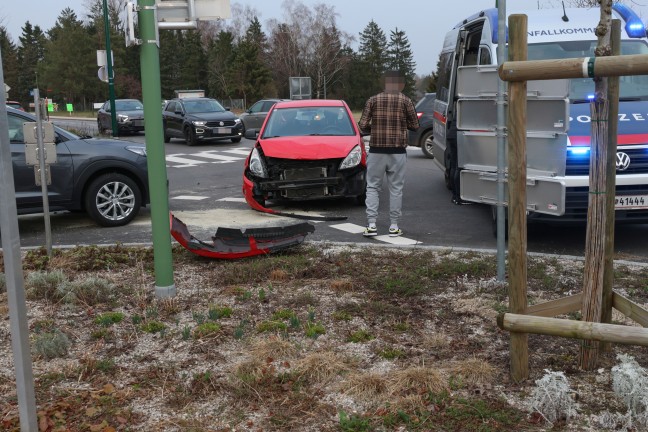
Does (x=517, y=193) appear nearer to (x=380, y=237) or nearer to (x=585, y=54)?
(x=380, y=237)

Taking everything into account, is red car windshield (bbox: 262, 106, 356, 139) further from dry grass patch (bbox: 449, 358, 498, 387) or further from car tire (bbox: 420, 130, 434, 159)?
dry grass patch (bbox: 449, 358, 498, 387)

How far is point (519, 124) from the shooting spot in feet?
13.4

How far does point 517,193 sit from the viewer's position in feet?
13.5

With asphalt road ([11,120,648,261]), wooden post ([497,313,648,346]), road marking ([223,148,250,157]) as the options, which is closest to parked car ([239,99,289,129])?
road marking ([223,148,250,157])

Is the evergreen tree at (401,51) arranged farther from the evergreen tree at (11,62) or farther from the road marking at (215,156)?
the road marking at (215,156)

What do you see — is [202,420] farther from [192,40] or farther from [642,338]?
[192,40]

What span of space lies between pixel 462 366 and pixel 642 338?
3.47 ft

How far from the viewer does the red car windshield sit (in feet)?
38.6

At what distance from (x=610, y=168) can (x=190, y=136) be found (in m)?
22.4

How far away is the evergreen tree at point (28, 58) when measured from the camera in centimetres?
8759

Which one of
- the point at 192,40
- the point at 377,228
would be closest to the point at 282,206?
the point at 377,228

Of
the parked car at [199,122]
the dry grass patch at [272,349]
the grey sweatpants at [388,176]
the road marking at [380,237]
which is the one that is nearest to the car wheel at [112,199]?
the road marking at [380,237]

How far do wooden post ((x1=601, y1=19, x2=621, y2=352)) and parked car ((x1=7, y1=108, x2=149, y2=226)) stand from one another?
7412 millimetres

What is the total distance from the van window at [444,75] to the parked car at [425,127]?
187 inches
